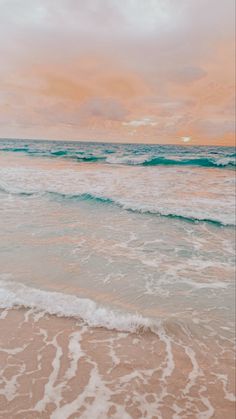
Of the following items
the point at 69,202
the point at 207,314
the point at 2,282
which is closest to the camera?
the point at 207,314

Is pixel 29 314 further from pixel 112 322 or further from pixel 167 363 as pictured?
pixel 167 363

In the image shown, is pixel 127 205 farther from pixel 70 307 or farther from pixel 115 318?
pixel 115 318

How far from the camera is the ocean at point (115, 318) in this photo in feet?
12.4

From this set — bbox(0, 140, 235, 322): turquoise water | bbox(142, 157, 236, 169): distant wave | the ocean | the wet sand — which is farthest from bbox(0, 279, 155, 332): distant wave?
bbox(142, 157, 236, 169): distant wave

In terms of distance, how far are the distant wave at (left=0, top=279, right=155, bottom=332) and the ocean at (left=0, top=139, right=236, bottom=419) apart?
0.06 feet

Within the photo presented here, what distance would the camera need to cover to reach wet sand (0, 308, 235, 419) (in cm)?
361

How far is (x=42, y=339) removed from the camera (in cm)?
476

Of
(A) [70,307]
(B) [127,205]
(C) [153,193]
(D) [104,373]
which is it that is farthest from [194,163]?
(D) [104,373]

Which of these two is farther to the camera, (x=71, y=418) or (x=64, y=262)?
(x=64, y=262)

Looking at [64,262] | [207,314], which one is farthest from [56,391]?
[64,262]

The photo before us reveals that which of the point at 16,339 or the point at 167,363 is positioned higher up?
the point at 16,339

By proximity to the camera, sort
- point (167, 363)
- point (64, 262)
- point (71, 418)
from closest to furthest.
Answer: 1. point (71, 418)
2. point (167, 363)
3. point (64, 262)

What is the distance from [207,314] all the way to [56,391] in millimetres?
3111

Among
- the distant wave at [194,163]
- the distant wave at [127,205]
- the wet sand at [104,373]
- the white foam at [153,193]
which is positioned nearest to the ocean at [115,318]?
the wet sand at [104,373]
